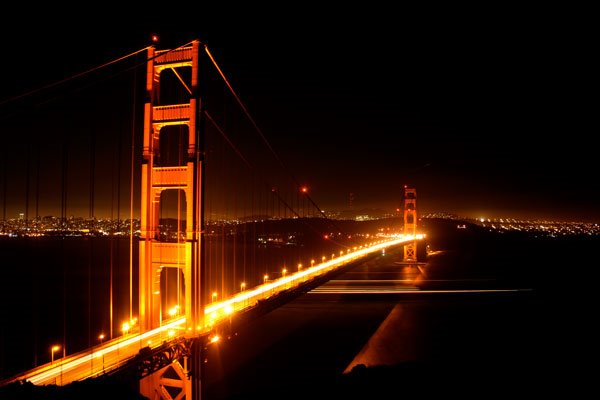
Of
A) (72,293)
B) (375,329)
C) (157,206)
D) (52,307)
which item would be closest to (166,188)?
(157,206)

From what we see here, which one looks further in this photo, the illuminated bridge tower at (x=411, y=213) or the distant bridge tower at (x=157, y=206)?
the illuminated bridge tower at (x=411, y=213)

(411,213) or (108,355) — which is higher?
(411,213)

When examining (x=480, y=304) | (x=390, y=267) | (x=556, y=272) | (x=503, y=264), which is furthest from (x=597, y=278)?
(x=480, y=304)

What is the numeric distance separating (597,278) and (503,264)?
13.3 meters

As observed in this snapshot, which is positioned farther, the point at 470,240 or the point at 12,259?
the point at 470,240

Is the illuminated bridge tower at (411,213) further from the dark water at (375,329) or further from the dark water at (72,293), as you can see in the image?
the dark water at (72,293)

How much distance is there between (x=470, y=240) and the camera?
12112cm

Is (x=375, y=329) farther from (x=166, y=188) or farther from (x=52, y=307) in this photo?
(x=52, y=307)

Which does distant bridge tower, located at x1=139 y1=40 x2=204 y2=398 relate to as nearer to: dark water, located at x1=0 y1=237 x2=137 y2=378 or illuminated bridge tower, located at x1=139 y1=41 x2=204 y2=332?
illuminated bridge tower, located at x1=139 y1=41 x2=204 y2=332

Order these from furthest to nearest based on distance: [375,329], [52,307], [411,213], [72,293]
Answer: [411,213]
[72,293]
[52,307]
[375,329]

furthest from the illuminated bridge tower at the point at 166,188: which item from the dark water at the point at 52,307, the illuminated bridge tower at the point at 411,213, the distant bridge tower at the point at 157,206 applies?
the illuminated bridge tower at the point at 411,213

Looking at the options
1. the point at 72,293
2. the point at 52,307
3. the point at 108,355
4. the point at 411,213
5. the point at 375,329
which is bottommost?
the point at 52,307

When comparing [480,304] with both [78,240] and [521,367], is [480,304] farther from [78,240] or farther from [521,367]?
[78,240]

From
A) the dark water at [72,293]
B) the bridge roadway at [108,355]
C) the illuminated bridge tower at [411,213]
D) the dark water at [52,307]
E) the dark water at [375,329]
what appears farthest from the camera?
the illuminated bridge tower at [411,213]
